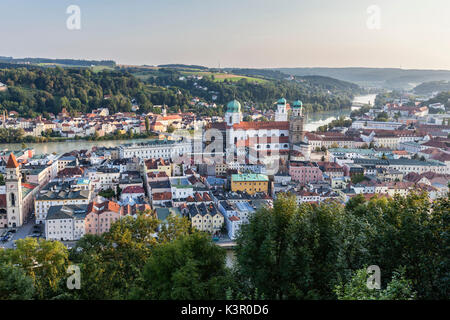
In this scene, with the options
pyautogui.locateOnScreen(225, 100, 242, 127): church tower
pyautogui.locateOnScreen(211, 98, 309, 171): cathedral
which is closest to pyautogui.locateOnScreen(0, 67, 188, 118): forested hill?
pyautogui.locateOnScreen(225, 100, 242, 127): church tower

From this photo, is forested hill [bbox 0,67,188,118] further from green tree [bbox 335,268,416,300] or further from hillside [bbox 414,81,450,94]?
hillside [bbox 414,81,450,94]

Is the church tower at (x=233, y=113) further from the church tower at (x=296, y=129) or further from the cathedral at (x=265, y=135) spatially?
the church tower at (x=296, y=129)

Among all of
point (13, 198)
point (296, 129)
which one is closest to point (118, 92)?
point (296, 129)

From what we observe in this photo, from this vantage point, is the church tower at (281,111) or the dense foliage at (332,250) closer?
the dense foliage at (332,250)

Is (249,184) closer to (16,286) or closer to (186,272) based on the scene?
(186,272)

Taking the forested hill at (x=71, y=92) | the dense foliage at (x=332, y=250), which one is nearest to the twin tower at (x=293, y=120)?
the dense foliage at (x=332, y=250)
